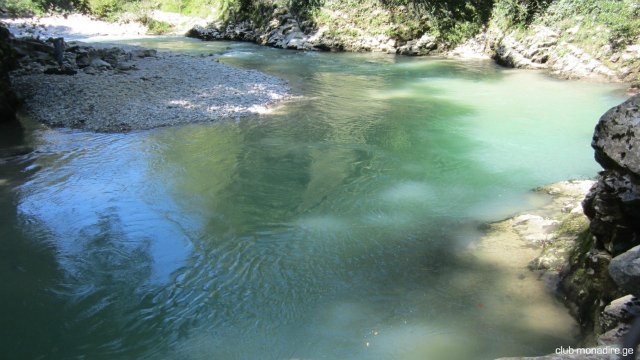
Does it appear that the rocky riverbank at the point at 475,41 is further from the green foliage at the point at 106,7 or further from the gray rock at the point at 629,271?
the gray rock at the point at 629,271

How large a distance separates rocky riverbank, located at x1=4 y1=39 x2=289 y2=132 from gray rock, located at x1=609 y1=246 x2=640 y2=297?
991cm

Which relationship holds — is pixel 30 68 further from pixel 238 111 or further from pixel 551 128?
pixel 551 128

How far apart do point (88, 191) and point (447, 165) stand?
245 inches

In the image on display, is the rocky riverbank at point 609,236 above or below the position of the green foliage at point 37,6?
below

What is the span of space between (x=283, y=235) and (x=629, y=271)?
4.29 m

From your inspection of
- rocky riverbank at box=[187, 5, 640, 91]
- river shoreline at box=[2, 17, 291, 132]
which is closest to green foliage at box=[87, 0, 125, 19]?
rocky riverbank at box=[187, 5, 640, 91]

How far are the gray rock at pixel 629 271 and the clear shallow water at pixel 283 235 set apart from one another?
1.57m

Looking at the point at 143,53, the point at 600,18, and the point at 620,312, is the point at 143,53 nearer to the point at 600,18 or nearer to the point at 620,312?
the point at 600,18

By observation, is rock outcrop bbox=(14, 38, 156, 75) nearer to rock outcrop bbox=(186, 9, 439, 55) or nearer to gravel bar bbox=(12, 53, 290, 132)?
gravel bar bbox=(12, 53, 290, 132)

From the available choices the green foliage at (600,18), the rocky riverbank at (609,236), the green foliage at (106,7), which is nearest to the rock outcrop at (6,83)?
the rocky riverbank at (609,236)

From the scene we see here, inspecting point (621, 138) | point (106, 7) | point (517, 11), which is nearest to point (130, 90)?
point (621, 138)

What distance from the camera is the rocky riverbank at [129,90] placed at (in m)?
11.3

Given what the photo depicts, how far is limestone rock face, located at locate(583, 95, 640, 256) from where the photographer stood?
3711 mm

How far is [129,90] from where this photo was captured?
41.9 ft
